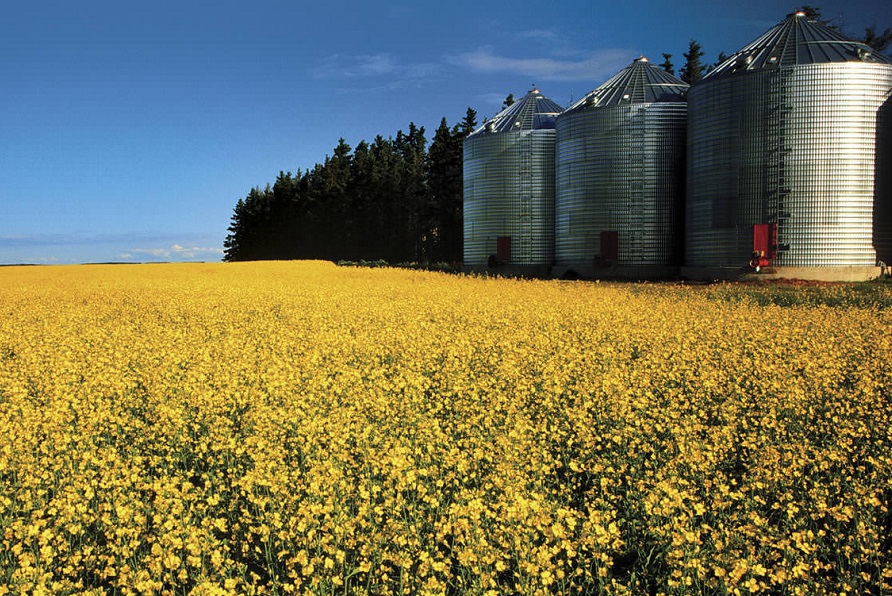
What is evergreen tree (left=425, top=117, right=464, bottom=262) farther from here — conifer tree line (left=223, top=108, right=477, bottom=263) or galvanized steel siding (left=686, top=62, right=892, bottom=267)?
galvanized steel siding (left=686, top=62, right=892, bottom=267)

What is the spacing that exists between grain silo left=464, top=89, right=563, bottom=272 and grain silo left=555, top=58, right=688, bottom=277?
491 centimetres

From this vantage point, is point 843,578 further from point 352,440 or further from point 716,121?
point 716,121

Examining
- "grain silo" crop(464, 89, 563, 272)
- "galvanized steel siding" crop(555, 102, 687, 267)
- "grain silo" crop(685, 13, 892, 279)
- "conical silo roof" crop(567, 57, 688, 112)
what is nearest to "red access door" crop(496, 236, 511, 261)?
"grain silo" crop(464, 89, 563, 272)

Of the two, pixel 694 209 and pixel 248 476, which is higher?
pixel 694 209

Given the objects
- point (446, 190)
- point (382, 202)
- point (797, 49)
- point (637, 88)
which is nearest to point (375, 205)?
point (382, 202)

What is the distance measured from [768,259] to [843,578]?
29.8m

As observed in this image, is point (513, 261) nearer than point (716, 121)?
No

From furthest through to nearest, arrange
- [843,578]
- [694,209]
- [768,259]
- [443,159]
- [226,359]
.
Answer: [443,159] → [694,209] → [768,259] → [226,359] → [843,578]

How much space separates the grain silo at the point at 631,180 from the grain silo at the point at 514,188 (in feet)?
16.1

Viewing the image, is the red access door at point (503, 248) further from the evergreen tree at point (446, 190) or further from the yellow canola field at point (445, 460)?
the yellow canola field at point (445, 460)

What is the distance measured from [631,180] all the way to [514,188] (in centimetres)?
937

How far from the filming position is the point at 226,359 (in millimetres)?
11109

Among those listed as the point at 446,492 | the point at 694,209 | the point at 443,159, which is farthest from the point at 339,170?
the point at 446,492

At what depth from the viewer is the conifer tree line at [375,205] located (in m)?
72.7
